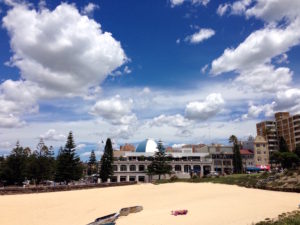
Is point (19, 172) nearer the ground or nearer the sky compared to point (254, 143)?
nearer the ground

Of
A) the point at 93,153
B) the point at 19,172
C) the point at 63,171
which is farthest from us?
the point at 93,153

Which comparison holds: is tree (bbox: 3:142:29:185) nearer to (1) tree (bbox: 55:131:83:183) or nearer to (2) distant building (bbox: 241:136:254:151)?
(1) tree (bbox: 55:131:83:183)

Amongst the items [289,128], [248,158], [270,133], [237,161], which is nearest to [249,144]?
[248,158]

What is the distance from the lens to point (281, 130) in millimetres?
119438

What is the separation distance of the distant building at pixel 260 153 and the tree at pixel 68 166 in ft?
207

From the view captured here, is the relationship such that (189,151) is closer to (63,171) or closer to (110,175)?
(110,175)

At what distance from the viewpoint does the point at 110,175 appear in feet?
243

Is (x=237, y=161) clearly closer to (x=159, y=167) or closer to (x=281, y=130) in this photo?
(x=159, y=167)

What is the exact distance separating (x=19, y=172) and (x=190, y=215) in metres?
45.5

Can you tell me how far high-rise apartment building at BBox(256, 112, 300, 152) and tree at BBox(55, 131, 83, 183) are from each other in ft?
268

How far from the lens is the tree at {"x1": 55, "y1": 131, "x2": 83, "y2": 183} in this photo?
192 feet

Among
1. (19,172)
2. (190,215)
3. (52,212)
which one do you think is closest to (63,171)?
(19,172)

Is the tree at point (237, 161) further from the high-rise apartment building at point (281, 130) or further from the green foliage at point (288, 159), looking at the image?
the high-rise apartment building at point (281, 130)

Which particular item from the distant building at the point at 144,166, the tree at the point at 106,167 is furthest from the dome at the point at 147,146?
the tree at the point at 106,167
